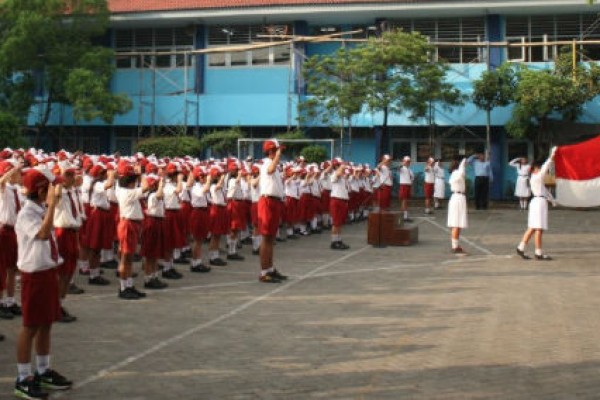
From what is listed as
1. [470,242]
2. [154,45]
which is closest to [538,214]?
[470,242]

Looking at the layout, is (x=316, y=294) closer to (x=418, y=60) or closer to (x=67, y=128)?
(x=418, y=60)

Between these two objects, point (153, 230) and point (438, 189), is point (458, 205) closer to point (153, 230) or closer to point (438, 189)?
point (153, 230)

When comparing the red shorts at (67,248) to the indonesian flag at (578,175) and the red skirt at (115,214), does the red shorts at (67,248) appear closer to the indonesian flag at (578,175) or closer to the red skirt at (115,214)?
the red skirt at (115,214)

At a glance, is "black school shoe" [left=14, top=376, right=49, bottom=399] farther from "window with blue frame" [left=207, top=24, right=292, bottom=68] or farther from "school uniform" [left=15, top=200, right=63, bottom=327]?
"window with blue frame" [left=207, top=24, right=292, bottom=68]

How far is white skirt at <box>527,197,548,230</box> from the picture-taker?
16062 mm

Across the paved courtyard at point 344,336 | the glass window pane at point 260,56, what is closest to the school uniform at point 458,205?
the paved courtyard at point 344,336

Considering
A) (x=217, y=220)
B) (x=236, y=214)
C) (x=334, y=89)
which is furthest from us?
(x=334, y=89)

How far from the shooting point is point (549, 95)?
30.8 meters

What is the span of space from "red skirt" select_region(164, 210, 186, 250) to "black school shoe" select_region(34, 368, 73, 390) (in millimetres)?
5778

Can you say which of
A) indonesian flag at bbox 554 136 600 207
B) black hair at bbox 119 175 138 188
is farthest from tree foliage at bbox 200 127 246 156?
black hair at bbox 119 175 138 188

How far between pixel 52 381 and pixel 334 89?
25701 millimetres

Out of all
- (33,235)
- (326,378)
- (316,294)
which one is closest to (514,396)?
(326,378)

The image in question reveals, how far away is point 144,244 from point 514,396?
270 inches

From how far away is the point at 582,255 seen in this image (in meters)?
17.0
